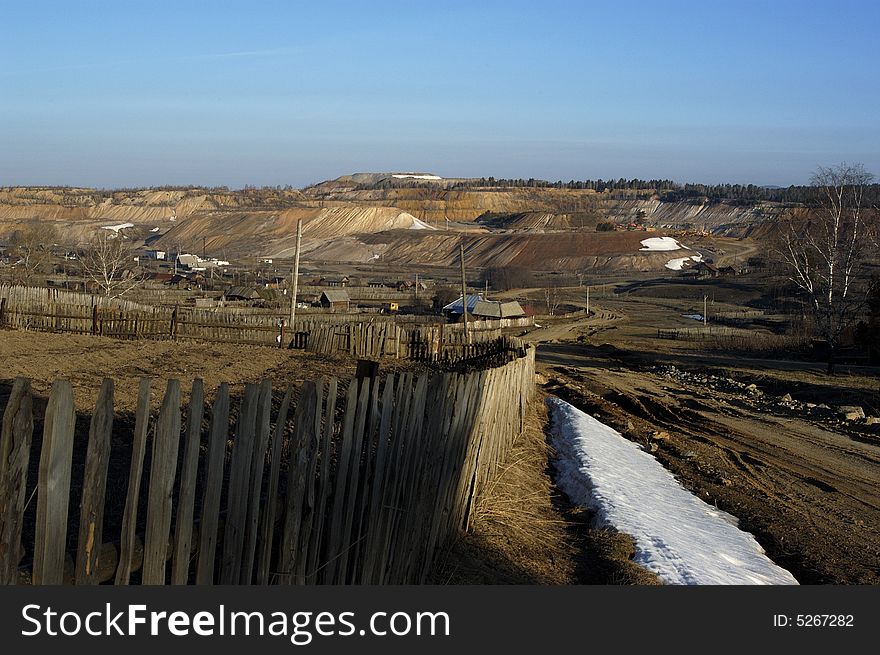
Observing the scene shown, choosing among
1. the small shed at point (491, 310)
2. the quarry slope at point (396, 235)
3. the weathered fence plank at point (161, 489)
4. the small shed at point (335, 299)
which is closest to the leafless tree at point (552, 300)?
the small shed at point (491, 310)

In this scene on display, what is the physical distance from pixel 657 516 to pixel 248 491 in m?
7.56

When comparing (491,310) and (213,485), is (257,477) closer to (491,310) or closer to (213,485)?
(213,485)

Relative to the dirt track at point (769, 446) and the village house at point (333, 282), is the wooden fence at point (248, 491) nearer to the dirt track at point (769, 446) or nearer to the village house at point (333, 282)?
the dirt track at point (769, 446)

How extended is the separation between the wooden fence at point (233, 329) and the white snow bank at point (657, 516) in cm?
949

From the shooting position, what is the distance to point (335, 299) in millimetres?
58438

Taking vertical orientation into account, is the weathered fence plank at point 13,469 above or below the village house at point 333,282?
above

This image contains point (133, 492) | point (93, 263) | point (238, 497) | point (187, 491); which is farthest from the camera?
point (93, 263)

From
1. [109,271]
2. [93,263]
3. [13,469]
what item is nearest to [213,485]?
[13,469]

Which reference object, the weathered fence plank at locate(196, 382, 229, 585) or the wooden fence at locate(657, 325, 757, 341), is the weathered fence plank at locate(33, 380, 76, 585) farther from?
the wooden fence at locate(657, 325, 757, 341)

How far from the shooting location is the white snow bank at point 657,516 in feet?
28.4

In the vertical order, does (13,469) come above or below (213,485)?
above

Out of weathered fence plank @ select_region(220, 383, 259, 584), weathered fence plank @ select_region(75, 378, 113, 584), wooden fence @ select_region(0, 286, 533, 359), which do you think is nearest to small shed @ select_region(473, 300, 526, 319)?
wooden fence @ select_region(0, 286, 533, 359)

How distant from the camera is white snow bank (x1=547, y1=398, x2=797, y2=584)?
8.66 metres

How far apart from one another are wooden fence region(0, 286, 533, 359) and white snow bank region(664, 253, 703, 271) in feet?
305
